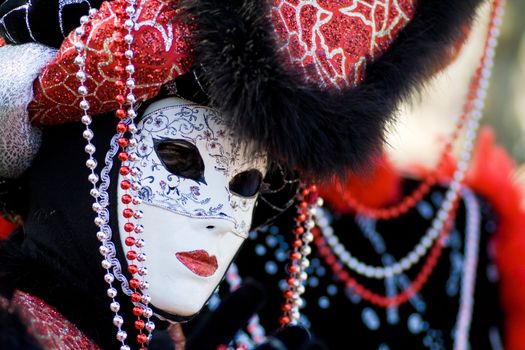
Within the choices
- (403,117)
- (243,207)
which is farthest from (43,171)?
(403,117)

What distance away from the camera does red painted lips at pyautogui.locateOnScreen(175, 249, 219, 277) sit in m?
1.33

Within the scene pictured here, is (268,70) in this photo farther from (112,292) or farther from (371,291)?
(371,291)

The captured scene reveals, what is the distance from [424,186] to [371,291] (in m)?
0.34

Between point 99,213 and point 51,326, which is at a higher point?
point 99,213

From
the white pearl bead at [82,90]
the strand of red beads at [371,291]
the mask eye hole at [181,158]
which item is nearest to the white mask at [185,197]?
the mask eye hole at [181,158]

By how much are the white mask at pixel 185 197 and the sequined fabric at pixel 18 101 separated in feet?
0.58

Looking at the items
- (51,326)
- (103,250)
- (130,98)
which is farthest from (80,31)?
(51,326)

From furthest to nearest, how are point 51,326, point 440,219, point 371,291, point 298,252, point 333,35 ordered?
point 440,219, point 371,291, point 298,252, point 333,35, point 51,326

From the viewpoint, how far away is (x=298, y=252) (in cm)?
166

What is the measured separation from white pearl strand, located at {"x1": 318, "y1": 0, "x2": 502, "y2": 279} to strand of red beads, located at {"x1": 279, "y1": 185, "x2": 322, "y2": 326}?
476mm

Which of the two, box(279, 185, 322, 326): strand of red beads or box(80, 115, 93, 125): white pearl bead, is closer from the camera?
box(80, 115, 93, 125): white pearl bead

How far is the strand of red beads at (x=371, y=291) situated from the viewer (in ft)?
6.96

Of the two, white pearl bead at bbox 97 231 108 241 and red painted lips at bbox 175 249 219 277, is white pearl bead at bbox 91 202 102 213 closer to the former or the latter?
white pearl bead at bbox 97 231 108 241

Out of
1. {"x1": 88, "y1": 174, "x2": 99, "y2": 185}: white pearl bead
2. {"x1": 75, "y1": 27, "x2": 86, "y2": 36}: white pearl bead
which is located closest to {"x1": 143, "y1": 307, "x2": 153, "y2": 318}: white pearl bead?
{"x1": 88, "y1": 174, "x2": 99, "y2": 185}: white pearl bead
